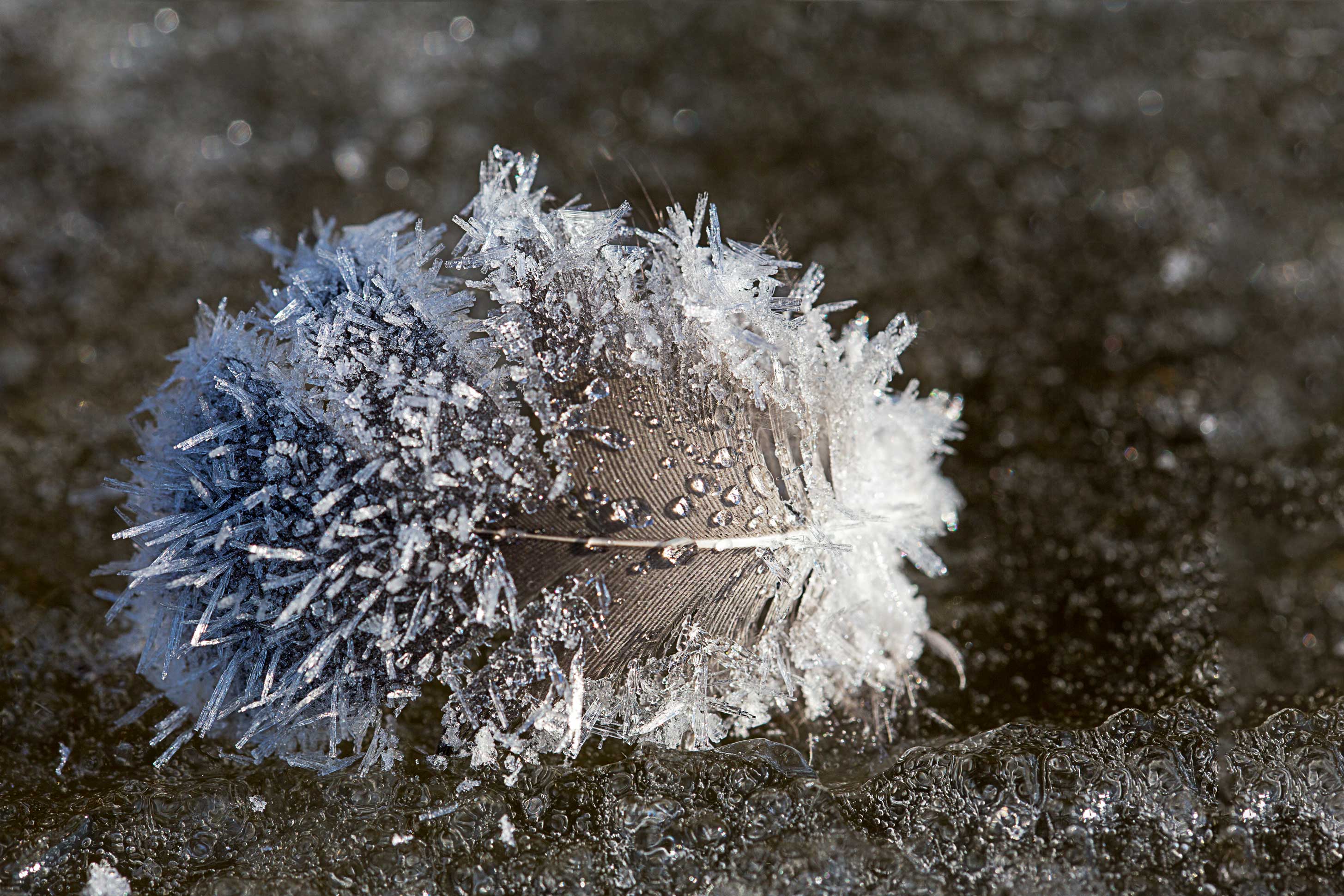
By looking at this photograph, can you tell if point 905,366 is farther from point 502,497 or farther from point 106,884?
point 106,884

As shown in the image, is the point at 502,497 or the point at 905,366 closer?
the point at 502,497

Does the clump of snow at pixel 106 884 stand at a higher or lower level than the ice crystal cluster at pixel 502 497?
lower

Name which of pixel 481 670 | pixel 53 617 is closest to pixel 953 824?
pixel 481 670

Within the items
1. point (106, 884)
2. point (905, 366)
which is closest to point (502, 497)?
point (106, 884)

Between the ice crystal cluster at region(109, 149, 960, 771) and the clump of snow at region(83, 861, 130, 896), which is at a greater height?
the ice crystal cluster at region(109, 149, 960, 771)

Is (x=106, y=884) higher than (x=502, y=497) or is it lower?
lower
